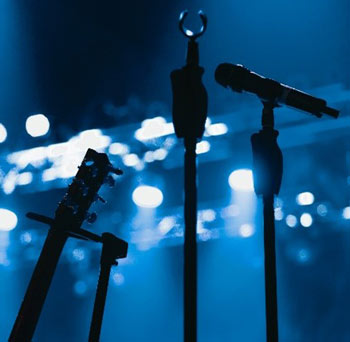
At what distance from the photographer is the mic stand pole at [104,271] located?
2.30 meters

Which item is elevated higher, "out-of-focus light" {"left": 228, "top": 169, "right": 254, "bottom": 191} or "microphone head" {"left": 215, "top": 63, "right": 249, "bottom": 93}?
"out-of-focus light" {"left": 228, "top": 169, "right": 254, "bottom": 191}

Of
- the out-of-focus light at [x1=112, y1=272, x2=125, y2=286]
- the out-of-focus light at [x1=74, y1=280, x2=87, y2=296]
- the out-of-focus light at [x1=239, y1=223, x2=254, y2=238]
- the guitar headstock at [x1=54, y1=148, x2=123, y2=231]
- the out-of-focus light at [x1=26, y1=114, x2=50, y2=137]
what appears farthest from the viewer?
the out-of-focus light at [x1=112, y1=272, x2=125, y2=286]

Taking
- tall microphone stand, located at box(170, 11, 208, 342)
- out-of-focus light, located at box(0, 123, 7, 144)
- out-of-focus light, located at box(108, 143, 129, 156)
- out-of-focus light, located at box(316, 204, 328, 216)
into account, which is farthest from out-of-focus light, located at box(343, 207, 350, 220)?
tall microphone stand, located at box(170, 11, 208, 342)

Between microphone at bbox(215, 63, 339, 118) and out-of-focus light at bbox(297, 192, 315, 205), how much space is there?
704 cm

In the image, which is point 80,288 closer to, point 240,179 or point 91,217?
point 240,179

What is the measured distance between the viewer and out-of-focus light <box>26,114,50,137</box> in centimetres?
950

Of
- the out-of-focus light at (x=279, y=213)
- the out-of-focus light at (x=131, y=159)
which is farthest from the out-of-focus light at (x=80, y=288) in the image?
the out-of-focus light at (x=279, y=213)

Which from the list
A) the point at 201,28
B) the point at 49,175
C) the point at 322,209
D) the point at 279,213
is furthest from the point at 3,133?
the point at 201,28

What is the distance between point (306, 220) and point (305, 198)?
14.1 inches

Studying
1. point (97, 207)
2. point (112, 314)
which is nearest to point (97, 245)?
point (97, 207)

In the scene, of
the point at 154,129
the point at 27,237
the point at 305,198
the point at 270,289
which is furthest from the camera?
the point at 27,237

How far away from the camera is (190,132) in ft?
6.19

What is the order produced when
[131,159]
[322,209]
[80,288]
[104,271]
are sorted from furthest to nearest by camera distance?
[80,288], [131,159], [322,209], [104,271]

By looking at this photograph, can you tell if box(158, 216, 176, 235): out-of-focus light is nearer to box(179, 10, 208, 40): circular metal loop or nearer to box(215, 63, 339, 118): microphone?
box(215, 63, 339, 118): microphone
